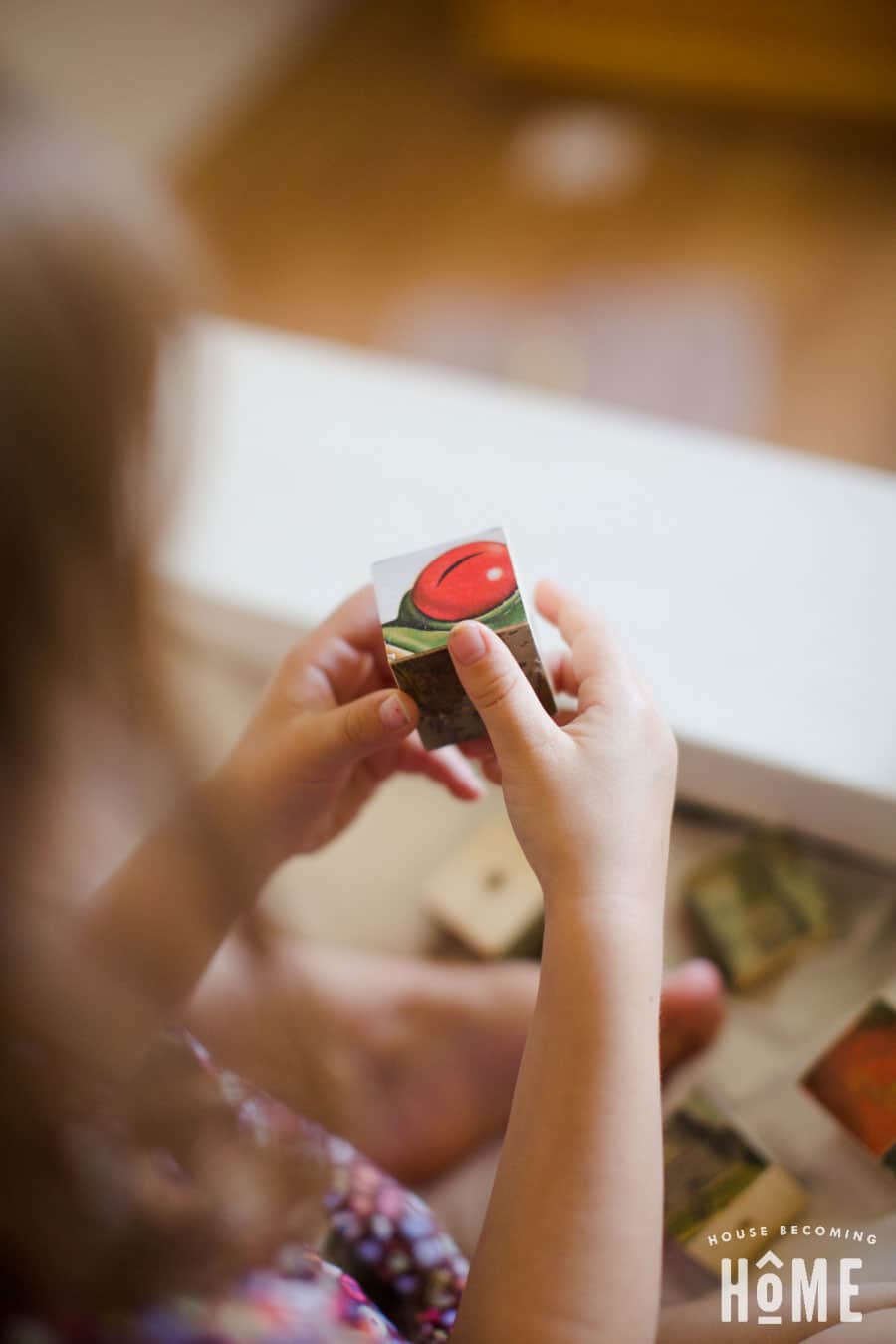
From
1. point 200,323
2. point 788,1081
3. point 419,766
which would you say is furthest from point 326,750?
point 788,1081

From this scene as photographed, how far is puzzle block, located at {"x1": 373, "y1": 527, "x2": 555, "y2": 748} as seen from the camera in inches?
29.5

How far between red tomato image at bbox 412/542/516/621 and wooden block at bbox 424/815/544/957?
336 millimetres

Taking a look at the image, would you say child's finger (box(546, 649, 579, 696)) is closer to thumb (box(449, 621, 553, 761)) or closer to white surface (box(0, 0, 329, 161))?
thumb (box(449, 621, 553, 761))

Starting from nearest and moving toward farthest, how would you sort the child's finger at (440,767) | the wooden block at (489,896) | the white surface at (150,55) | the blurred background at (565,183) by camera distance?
the child's finger at (440,767), the wooden block at (489,896), the blurred background at (565,183), the white surface at (150,55)

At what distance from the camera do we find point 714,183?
241cm

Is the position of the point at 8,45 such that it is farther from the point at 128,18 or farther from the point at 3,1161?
the point at 3,1161

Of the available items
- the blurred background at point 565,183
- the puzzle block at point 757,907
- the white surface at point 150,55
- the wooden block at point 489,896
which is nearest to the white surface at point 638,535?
the puzzle block at point 757,907

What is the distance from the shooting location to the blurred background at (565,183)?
6.83 feet

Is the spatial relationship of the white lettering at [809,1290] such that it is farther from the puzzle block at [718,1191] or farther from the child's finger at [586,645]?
the child's finger at [586,645]

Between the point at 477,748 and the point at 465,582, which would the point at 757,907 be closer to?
the point at 477,748

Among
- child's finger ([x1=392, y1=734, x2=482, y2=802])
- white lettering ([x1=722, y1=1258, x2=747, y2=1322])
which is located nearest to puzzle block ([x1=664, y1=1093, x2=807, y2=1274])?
white lettering ([x1=722, y1=1258, x2=747, y2=1322])

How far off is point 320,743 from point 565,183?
2108mm

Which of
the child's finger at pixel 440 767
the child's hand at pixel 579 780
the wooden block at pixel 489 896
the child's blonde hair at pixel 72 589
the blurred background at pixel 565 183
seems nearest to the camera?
the child's blonde hair at pixel 72 589

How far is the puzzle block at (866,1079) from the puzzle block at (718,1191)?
68 mm
